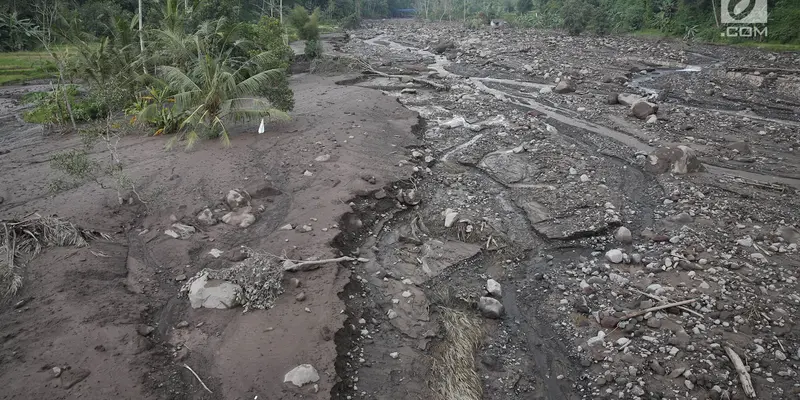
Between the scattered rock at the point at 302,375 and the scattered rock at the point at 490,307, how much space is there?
301 cm

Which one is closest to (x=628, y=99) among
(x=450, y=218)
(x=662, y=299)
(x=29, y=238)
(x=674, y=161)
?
(x=674, y=161)

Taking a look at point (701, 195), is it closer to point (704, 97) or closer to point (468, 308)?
point (468, 308)

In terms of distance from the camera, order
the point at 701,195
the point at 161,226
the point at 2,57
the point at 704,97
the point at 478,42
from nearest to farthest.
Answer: the point at 161,226 < the point at 701,195 < the point at 704,97 < the point at 2,57 < the point at 478,42

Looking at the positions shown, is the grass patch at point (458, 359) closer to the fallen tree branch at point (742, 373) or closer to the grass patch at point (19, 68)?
the fallen tree branch at point (742, 373)

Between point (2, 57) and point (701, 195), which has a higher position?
point (2, 57)

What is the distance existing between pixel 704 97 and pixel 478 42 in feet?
69.1

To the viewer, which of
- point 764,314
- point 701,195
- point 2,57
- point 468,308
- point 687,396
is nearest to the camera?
point 687,396

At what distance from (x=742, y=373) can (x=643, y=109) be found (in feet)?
41.6

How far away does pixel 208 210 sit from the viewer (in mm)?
9688

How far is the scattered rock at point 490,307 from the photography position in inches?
300

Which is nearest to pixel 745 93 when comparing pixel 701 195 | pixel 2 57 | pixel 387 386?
pixel 701 195

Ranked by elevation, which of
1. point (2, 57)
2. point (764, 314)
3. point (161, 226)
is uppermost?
point (2, 57)

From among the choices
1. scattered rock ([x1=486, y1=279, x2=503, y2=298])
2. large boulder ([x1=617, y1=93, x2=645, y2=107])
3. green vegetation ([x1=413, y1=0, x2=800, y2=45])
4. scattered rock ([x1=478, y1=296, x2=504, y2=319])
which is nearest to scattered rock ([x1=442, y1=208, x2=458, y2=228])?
scattered rock ([x1=486, y1=279, x2=503, y2=298])

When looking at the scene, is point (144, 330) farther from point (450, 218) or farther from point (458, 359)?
point (450, 218)
